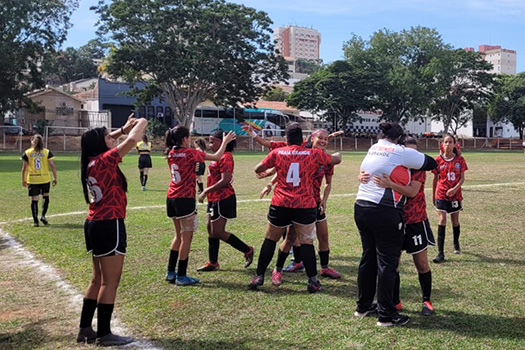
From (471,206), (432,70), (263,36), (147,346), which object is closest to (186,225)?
(147,346)

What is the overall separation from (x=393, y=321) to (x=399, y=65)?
63.1 m

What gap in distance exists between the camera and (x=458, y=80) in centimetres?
6806

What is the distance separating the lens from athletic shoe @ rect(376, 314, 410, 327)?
5.34 m

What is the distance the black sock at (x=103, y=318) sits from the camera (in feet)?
16.3

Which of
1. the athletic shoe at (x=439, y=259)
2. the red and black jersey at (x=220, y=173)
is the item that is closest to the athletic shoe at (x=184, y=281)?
the red and black jersey at (x=220, y=173)

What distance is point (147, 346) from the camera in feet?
16.2

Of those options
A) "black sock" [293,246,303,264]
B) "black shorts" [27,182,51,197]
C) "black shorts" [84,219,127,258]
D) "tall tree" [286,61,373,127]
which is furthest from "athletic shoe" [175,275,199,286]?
"tall tree" [286,61,373,127]

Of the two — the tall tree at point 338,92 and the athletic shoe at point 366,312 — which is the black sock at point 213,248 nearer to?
the athletic shoe at point 366,312

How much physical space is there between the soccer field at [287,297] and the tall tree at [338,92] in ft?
164

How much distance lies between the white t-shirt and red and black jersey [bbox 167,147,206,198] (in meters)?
2.46

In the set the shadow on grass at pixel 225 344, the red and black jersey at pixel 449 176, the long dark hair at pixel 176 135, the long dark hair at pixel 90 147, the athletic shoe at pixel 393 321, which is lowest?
the shadow on grass at pixel 225 344

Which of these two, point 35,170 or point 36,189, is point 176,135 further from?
point 36,189

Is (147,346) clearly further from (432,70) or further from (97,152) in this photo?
(432,70)

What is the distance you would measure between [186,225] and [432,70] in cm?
6107
